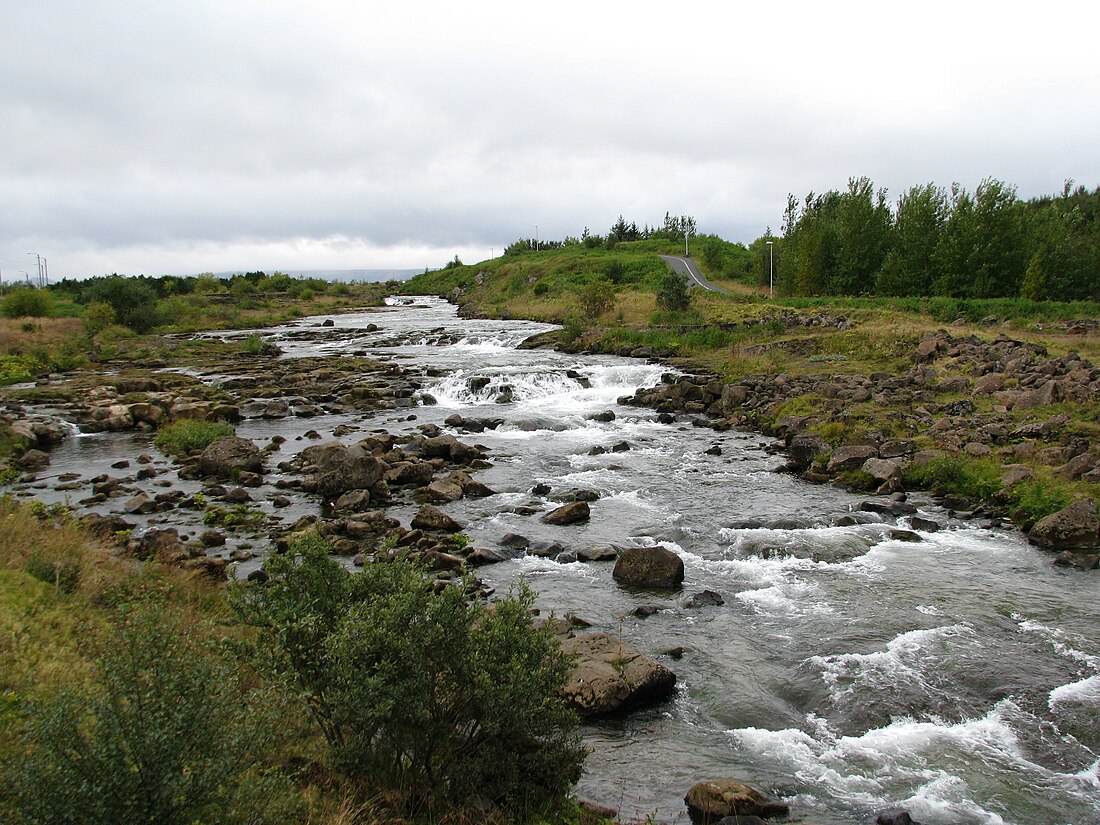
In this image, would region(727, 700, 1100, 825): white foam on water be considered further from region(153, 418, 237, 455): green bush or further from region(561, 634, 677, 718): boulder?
region(153, 418, 237, 455): green bush

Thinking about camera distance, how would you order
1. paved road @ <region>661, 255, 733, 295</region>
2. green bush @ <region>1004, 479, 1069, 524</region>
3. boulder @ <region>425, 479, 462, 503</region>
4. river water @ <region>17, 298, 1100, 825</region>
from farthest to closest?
paved road @ <region>661, 255, 733, 295</region> → boulder @ <region>425, 479, 462, 503</region> → green bush @ <region>1004, 479, 1069, 524</region> → river water @ <region>17, 298, 1100, 825</region>

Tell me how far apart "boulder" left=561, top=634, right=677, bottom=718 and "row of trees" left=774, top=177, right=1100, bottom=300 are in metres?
54.6

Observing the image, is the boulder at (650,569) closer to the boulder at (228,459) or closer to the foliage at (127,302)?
the boulder at (228,459)

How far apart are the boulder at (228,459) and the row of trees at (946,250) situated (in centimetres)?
5403

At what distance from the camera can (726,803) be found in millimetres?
7773

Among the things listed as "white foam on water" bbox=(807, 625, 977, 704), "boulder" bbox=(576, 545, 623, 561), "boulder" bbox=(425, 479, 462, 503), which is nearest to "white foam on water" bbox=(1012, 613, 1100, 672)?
"white foam on water" bbox=(807, 625, 977, 704)

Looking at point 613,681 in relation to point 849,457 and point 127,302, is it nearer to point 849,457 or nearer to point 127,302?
point 849,457

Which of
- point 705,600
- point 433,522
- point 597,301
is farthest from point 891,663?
point 597,301

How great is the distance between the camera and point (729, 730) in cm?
966

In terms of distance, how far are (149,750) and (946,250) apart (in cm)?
6368

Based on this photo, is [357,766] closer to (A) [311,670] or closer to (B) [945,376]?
(A) [311,670]

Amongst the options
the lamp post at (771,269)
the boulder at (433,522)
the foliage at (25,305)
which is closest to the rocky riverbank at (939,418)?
the boulder at (433,522)

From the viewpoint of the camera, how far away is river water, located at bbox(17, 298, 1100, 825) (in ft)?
28.0

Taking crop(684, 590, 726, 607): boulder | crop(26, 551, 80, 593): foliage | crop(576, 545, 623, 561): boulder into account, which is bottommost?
crop(684, 590, 726, 607): boulder
